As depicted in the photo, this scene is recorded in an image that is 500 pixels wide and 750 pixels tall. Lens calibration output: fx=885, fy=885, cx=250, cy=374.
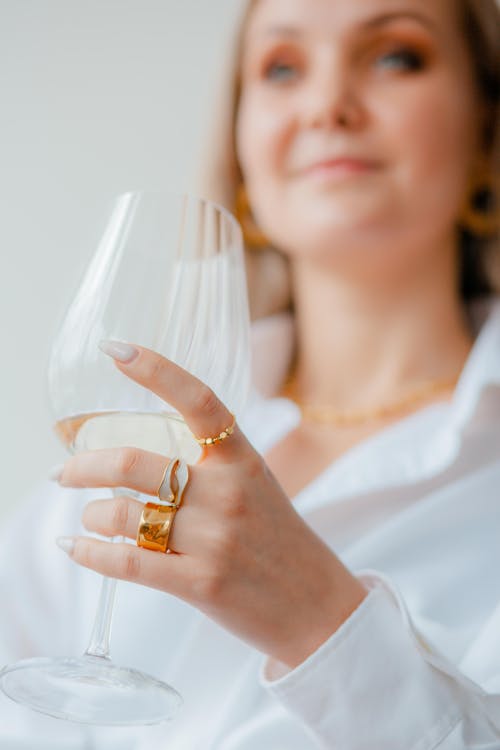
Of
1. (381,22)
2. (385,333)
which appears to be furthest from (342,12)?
(385,333)

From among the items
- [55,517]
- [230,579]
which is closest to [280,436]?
[55,517]

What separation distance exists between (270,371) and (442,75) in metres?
0.46

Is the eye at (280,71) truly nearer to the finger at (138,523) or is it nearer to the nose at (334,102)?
the nose at (334,102)

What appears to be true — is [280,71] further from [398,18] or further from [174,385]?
[174,385]

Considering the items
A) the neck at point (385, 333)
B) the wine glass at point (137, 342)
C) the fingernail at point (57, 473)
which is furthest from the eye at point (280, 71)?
the fingernail at point (57, 473)

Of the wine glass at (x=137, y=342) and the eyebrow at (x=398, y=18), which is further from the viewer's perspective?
the eyebrow at (x=398, y=18)

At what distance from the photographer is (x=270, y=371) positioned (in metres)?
1.26

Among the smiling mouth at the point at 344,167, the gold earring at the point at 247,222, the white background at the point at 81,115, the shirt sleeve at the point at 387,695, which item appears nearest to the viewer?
the shirt sleeve at the point at 387,695

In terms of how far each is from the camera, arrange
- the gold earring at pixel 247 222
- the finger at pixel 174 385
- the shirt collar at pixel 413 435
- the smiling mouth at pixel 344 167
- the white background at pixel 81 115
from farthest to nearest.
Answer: the white background at pixel 81 115 → the gold earring at pixel 247 222 → the smiling mouth at pixel 344 167 → the shirt collar at pixel 413 435 → the finger at pixel 174 385

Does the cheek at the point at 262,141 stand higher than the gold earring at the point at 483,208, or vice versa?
the cheek at the point at 262,141

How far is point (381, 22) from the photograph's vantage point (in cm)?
113

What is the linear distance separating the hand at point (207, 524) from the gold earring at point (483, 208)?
785 millimetres

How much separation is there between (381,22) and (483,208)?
0.30 meters

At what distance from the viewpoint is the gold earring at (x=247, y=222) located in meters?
1.36
